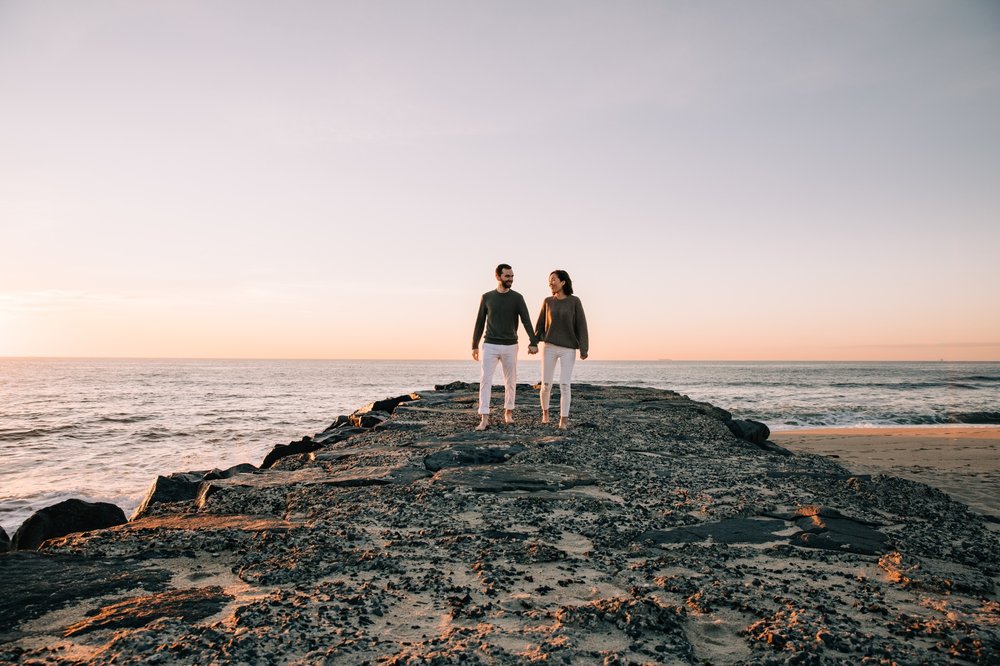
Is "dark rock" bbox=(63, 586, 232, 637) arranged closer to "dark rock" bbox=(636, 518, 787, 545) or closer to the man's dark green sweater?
"dark rock" bbox=(636, 518, 787, 545)

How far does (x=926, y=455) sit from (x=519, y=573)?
12.5 m

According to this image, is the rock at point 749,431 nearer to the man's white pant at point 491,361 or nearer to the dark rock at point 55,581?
the man's white pant at point 491,361

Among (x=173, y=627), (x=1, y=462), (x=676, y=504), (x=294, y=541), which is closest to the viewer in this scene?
(x=173, y=627)

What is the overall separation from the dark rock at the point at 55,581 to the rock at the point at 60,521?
7.63 feet

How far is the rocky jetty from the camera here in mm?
2398

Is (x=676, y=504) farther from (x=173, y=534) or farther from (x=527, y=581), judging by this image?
(x=173, y=534)

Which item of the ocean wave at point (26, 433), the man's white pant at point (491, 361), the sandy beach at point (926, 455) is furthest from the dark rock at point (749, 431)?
the ocean wave at point (26, 433)

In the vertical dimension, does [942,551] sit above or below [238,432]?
above

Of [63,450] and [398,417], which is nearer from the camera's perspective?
[398,417]

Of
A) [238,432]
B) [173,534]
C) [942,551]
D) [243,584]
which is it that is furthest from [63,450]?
[942,551]

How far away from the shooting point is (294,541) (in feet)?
12.1

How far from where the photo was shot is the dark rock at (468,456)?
618cm

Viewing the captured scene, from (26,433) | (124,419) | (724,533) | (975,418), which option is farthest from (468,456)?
(975,418)

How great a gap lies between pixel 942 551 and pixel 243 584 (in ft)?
15.0
